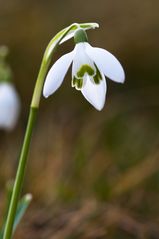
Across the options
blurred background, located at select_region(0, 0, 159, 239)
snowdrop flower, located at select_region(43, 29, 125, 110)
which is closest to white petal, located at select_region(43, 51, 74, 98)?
snowdrop flower, located at select_region(43, 29, 125, 110)

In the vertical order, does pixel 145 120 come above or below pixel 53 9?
below

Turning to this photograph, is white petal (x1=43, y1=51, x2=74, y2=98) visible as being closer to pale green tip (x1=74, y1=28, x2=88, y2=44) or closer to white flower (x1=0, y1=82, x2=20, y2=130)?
pale green tip (x1=74, y1=28, x2=88, y2=44)

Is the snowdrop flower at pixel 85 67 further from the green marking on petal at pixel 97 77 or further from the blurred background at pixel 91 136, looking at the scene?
the blurred background at pixel 91 136

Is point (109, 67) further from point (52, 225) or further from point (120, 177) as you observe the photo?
point (120, 177)

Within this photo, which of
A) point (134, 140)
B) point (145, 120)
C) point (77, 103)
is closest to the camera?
point (134, 140)

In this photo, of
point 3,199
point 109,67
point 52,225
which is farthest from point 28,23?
point 109,67

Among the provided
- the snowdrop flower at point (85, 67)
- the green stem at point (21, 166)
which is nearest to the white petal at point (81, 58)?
the snowdrop flower at point (85, 67)
